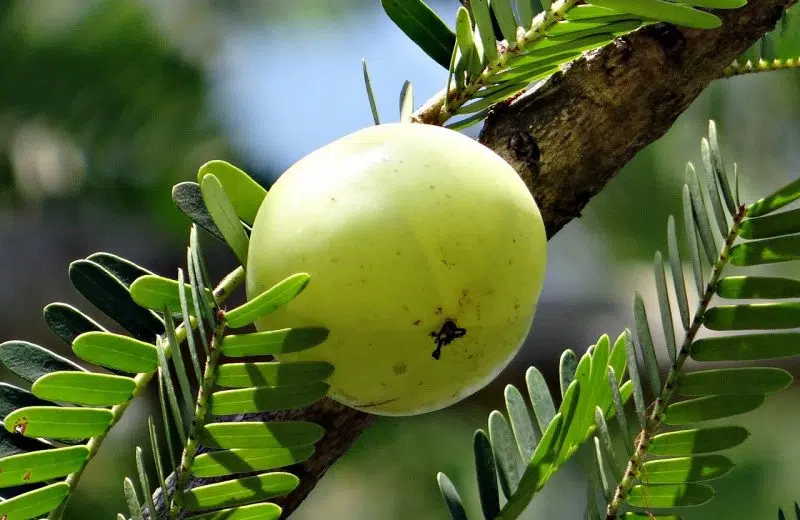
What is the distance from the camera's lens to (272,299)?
334 millimetres

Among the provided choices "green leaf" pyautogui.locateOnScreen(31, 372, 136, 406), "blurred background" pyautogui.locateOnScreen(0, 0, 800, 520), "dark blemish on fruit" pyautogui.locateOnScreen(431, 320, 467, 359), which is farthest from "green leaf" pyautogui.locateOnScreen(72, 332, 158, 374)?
"blurred background" pyautogui.locateOnScreen(0, 0, 800, 520)

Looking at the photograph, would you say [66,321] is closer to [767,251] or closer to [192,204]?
[192,204]

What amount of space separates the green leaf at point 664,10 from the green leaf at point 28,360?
11.8 inches

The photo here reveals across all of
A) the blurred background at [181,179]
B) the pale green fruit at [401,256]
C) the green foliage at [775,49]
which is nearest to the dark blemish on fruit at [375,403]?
the pale green fruit at [401,256]

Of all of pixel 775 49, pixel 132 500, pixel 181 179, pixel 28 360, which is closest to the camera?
pixel 132 500

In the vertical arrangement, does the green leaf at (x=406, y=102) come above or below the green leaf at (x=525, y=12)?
below

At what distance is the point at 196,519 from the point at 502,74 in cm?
27

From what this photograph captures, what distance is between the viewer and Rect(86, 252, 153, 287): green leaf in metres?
0.45

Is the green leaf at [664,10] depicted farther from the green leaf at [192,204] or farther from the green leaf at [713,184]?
the green leaf at [192,204]

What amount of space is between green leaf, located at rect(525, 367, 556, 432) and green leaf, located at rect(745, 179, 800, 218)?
0.42ft

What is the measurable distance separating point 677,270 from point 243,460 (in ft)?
0.70

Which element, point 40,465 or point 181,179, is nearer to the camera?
point 40,465

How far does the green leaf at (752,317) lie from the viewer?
15.8 inches

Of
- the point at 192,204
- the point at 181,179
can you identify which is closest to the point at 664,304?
the point at 192,204
